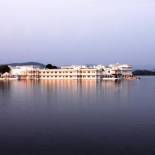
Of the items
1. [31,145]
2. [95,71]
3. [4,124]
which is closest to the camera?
[31,145]

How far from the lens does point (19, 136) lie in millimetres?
9469

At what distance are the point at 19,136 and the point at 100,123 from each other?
2.73 metres

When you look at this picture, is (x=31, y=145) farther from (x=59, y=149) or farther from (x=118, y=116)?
(x=118, y=116)

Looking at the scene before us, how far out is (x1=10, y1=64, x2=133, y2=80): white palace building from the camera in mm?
60319

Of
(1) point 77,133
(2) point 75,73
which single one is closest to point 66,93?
(1) point 77,133

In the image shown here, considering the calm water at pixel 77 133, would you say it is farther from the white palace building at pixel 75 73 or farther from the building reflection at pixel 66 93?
the white palace building at pixel 75 73

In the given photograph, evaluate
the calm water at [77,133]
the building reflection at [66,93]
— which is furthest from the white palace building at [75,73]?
the calm water at [77,133]

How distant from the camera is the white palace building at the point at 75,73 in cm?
6032

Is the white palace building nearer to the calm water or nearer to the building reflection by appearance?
the building reflection

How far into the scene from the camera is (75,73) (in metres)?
60.8

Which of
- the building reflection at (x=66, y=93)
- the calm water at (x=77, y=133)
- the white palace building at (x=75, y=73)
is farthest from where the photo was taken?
the white palace building at (x=75, y=73)

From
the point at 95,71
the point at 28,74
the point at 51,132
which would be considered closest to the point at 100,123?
the point at 51,132

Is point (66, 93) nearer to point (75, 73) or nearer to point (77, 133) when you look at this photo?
point (77, 133)

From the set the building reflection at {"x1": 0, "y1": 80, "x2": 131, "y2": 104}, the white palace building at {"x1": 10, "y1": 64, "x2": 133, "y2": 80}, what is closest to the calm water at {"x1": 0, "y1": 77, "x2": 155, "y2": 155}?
the building reflection at {"x1": 0, "y1": 80, "x2": 131, "y2": 104}
